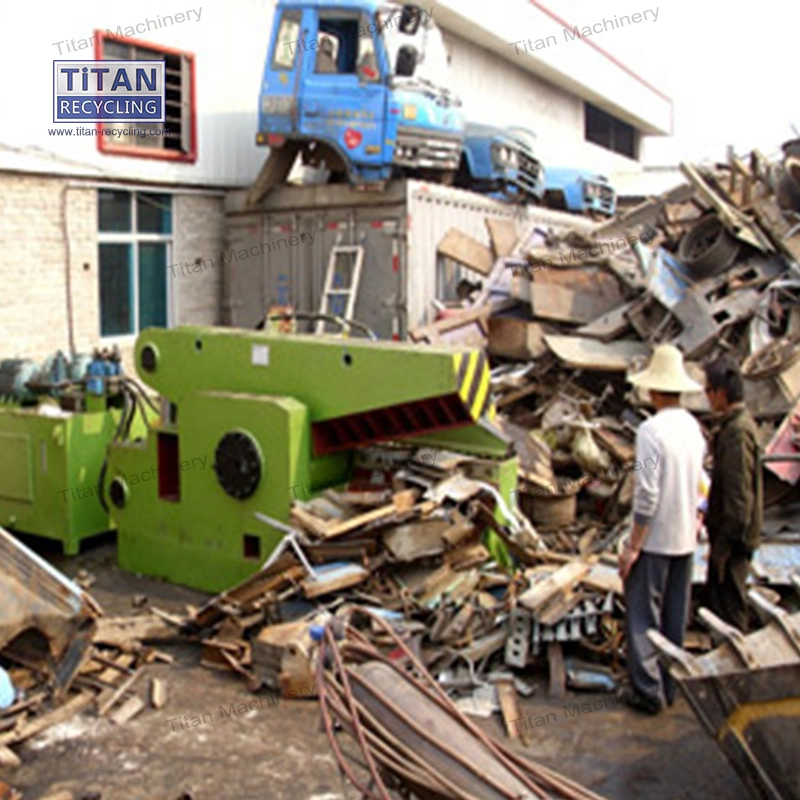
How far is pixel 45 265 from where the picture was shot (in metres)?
10.4

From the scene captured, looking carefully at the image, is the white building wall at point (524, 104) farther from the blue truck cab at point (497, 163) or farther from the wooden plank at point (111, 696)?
the wooden plank at point (111, 696)

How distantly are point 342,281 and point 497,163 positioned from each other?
11.1 ft

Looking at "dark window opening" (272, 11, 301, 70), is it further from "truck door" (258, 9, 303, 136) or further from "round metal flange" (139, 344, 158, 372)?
"round metal flange" (139, 344, 158, 372)

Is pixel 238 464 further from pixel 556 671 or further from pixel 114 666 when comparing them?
pixel 556 671

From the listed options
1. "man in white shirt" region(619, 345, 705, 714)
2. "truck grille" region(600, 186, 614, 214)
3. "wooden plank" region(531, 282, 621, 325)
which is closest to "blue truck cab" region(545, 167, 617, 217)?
"truck grille" region(600, 186, 614, 214)

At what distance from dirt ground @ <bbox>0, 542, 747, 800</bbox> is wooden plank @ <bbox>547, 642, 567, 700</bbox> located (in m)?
0.06

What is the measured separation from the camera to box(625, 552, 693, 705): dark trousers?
196 inches

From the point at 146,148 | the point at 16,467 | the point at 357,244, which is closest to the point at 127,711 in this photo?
the point at 16,467

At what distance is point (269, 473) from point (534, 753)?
245 cm

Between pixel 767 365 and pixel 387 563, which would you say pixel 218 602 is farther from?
pixel 767 365

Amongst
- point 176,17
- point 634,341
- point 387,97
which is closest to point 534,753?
point 634,341

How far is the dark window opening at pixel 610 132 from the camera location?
2966 centimetres

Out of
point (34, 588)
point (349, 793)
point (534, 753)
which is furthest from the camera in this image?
point (34, 588)

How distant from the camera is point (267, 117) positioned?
1184cm
